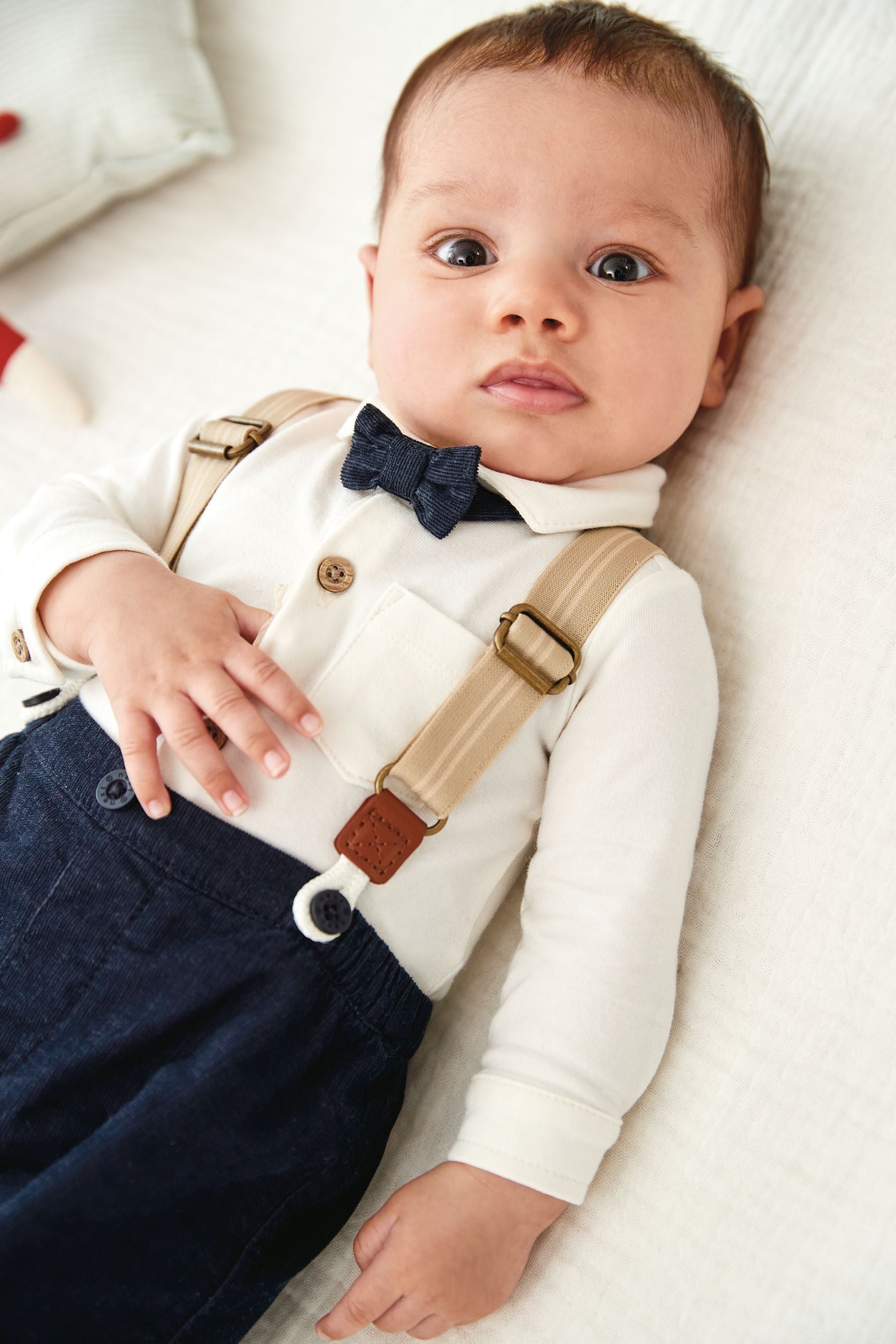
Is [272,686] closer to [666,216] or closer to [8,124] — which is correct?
[666,216]

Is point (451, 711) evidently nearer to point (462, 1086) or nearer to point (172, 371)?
point (462, 1086)

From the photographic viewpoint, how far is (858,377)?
3.06ft

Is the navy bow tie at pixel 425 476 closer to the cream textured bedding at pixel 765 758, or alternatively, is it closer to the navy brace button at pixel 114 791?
the cream textured bedding at pixel 765 758

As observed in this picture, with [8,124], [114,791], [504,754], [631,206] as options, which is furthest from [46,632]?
[8,124]

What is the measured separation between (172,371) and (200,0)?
571 mm

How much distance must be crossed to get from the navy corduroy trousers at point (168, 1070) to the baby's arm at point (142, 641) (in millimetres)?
63

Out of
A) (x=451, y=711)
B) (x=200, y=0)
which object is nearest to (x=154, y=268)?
(x=200, y=0)

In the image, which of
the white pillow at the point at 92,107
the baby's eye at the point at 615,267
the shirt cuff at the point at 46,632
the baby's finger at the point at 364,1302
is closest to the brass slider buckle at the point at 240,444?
the shirt cuff at the point at 46,632

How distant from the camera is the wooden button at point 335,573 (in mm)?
809

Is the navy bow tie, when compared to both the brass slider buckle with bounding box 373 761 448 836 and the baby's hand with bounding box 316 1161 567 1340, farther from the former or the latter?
the baby's hand with bounding box 316 1161 567 1340

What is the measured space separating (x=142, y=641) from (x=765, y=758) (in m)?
0.52

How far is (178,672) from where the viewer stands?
75 cm

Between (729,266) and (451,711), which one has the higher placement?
(729,266)

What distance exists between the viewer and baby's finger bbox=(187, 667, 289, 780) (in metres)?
0.71
